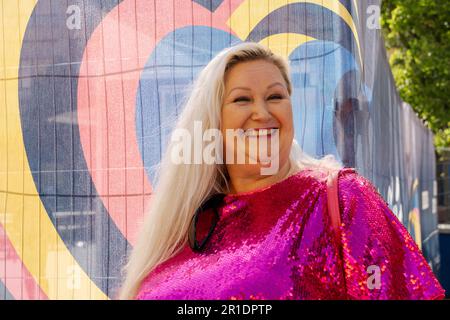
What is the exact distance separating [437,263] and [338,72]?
630 cm

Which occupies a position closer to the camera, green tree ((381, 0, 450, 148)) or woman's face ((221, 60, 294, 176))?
woman's face ((221, 60, 294, 176))

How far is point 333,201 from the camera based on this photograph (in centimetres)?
156

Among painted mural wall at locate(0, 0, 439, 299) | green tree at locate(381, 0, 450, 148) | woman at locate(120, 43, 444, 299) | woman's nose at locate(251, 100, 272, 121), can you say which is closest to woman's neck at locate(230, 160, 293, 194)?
woman at locate(120, 43, 444, 299)

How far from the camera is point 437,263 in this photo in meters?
7.87

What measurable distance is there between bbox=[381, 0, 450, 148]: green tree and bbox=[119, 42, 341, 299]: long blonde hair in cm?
1079

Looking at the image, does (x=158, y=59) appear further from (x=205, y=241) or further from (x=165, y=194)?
(x=205, y=241)

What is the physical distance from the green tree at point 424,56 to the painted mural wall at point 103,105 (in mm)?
9994

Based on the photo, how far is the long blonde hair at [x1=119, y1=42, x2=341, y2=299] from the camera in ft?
5.89

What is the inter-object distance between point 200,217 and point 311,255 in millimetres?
409

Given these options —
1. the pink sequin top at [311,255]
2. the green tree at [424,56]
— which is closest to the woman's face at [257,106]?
the pink sequin top at [311,255]

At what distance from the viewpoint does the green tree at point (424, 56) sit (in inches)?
471

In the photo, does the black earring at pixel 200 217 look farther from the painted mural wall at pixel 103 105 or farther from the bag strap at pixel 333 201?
the painted mural wall at pixel 103 105

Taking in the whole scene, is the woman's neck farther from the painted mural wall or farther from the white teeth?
the painted mural wall

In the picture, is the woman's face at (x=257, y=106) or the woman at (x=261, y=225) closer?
the woman at (x=261, y=225)
